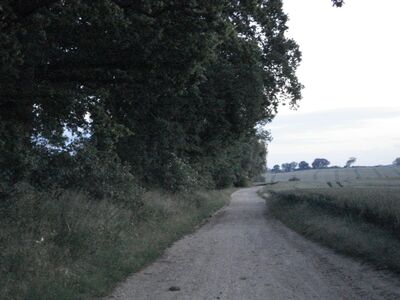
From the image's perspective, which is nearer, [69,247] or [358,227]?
[69,247]

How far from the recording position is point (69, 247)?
1095 cm

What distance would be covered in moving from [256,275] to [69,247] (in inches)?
161

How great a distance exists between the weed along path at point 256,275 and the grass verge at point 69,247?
0.56 metres

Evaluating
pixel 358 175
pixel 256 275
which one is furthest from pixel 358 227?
pixel 358 175

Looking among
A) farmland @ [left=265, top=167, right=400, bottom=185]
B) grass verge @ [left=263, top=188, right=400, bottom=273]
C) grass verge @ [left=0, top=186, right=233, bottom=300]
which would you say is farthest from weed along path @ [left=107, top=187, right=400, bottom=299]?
farmland @ [left=265, top=167, right=400, bottom=185]

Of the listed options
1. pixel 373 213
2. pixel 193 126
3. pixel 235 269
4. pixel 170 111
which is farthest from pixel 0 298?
pixel 193 126

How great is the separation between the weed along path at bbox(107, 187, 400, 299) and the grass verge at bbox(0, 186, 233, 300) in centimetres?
56

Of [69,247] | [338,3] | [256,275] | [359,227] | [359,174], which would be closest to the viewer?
[338,3]

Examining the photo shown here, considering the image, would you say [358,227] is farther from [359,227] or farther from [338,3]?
[338,3]

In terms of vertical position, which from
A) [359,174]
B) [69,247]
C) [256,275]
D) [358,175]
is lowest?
[256,275]

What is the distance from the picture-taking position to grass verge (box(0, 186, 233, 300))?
851cm

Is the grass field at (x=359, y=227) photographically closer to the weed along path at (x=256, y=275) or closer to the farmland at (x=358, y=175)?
the weed along path at (x=256, y=275)

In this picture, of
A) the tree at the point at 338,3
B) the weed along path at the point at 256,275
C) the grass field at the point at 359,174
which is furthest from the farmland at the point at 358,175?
the tree at the point at 338,3

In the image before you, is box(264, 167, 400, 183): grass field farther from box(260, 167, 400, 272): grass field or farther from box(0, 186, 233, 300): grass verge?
box(0, 186, 233, 300): grass verge
